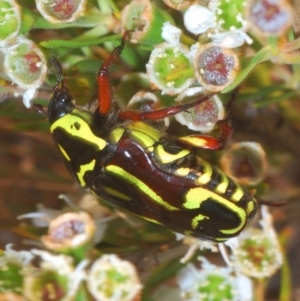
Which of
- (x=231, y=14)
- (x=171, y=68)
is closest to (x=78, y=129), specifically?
(x=171, y=68)

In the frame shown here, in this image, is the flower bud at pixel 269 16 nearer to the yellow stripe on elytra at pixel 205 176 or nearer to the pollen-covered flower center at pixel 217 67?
the pollen-covered flower center at pixel 217 67

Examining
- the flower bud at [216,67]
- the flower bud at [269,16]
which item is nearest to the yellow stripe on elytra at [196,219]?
the flower bud at [216,67]

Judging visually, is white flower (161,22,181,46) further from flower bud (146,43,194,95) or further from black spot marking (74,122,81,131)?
black spot marking (74,122,81,131)

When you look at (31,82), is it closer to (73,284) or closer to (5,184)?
(73,284)

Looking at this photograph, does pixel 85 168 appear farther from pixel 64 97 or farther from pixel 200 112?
pixel 200 112

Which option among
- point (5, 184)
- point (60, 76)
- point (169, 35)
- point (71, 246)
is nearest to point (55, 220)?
point (71, 246)
